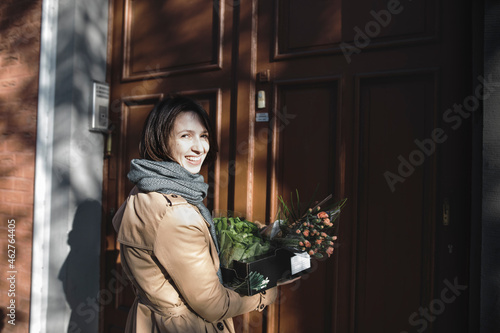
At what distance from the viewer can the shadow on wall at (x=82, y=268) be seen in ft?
8.95

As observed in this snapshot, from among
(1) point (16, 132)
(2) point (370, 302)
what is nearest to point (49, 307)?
(1) point (16, 132)

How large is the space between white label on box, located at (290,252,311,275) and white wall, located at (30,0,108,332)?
6.23ft

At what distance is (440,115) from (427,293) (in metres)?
0.90

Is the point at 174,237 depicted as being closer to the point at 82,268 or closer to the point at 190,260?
the point at 190,260

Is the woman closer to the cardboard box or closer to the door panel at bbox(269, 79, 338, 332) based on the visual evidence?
the cardboard box

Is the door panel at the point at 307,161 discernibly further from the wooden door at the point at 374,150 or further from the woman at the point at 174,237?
the woman at the point at 174,237

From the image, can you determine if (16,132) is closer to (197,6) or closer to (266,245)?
(197,6)

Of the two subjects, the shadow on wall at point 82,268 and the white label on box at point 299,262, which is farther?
the shadow on wall at point 82,268

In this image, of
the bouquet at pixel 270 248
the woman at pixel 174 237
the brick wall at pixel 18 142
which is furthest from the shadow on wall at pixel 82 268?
the bouquet at pixel 270 248

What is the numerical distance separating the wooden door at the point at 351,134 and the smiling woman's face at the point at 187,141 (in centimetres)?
71

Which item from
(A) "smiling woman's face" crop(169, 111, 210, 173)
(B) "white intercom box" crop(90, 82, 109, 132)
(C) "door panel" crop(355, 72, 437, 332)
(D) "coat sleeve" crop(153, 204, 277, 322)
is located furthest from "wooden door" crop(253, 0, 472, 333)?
(B) "white intercom box" crop(90, 82, 109, 132)

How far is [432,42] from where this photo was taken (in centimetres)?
183

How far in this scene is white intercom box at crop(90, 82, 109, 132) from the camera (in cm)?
280

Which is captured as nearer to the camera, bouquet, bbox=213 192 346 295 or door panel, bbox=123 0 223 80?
bouquet, bbox=213 192 346 295
